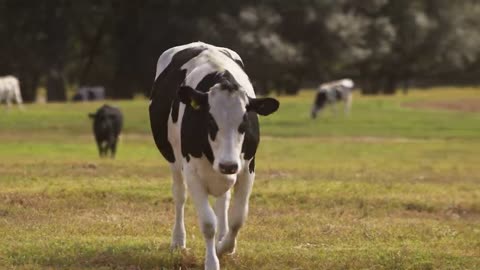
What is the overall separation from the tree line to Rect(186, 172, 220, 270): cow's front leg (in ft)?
166

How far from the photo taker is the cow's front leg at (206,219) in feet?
30.4

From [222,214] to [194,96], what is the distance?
1380 millimetres

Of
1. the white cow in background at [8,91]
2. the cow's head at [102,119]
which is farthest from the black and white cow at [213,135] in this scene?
the white cow in background at [8,91]

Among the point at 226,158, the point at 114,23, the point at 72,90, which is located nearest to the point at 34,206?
the point at 226,158

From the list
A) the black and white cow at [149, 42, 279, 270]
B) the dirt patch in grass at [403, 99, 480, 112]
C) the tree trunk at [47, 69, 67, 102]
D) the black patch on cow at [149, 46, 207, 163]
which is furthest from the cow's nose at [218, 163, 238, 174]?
the tree trunk at [47, 69, 67, 102]

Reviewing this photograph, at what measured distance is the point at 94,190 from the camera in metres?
15.9

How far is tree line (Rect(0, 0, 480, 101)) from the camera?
198 ft

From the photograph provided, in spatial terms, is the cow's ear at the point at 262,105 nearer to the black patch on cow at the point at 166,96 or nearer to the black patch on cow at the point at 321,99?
the black patch on cow at the point at 166,96

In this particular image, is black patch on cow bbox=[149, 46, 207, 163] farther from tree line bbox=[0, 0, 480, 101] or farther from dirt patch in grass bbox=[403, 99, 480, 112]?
tree line bbox=[0, 0, 480, 101]

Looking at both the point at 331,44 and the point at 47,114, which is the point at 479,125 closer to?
the point at 47,114

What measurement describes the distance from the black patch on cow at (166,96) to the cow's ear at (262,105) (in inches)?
56.5

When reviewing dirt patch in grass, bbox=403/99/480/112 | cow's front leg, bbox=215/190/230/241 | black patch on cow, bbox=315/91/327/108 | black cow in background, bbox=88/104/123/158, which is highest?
cow's front leg, bbox=215/190/230/241

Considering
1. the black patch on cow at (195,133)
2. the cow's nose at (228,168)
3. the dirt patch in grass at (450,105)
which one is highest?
the black patch on cow at (195,133)

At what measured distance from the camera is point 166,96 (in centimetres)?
1093
